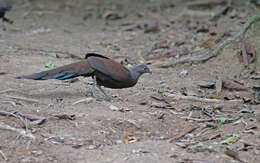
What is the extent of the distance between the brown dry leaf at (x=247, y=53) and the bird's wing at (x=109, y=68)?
2523mm

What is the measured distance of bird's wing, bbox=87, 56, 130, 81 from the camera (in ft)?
19.1

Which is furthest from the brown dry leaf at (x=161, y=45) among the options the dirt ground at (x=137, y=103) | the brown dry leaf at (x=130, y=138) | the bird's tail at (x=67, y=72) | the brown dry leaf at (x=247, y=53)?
the brown dry leaf at (x=130, y=138)

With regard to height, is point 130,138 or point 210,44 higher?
point 210,44

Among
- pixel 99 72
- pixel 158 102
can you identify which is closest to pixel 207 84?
pixel 158 102

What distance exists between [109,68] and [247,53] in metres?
2.83

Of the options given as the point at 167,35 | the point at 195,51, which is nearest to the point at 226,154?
the point at 195,51

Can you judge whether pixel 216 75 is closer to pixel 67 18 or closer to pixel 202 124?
pixel 202 124

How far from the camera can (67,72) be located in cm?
579

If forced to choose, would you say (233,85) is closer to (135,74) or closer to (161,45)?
(135,74)

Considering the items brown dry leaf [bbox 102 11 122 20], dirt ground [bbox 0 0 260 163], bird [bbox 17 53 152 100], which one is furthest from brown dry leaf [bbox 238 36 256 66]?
brown dry leaf [bbox 102 11 122 20]

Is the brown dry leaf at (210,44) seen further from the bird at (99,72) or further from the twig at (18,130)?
the twig at (18,130)

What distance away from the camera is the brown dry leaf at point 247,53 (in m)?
7.53

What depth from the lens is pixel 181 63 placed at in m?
8.10

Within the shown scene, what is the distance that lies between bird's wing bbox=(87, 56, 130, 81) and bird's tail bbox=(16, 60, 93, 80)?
9 cm
